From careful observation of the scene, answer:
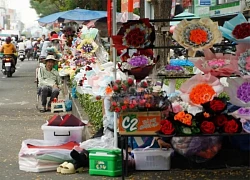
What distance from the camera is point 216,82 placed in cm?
628

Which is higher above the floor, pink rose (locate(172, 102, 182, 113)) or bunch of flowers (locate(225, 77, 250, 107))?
bunch of flowers (locate(225, 77, 250, 107))

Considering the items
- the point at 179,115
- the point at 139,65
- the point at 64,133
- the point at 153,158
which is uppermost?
the point at 139,65

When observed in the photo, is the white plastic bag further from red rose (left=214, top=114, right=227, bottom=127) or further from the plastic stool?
the plastic stool

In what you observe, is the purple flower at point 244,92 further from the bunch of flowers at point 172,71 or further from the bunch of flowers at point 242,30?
the bunch of flowers at point 172,71

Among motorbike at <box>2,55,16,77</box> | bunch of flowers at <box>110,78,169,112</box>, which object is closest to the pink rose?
bunch of flowers at <box>110,78,169,112</box>

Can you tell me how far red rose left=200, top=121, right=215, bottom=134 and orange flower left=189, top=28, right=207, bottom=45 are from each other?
2.80ft

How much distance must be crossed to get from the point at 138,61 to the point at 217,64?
34.2 inches

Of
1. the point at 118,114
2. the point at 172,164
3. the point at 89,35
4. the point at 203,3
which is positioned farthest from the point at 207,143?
the point at 203,3

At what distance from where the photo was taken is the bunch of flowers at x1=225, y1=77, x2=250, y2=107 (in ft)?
20.7

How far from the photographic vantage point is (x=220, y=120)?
6203mm

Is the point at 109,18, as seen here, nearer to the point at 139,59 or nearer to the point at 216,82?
the point at 139,59

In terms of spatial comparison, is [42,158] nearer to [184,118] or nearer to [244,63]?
[184,118]

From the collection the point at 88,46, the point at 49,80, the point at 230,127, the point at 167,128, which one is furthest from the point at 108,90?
the point at 88,46

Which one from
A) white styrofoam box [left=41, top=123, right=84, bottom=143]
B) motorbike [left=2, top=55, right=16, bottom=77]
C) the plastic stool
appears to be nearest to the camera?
white styrofoam box [left=41, top=123, right=84, bottom=143]
